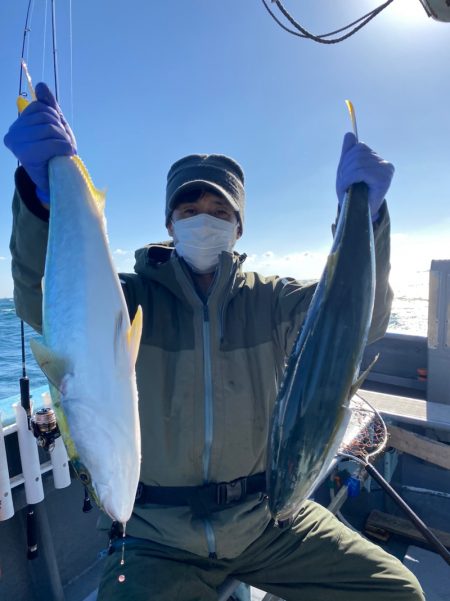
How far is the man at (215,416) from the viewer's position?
1.97 meters

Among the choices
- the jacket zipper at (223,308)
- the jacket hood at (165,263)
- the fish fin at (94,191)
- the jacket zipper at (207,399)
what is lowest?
the jacket zipper at (207,399)

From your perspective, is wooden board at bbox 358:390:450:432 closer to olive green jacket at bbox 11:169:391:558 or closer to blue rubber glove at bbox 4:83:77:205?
olive green jacket at bbox 11:169:391:558

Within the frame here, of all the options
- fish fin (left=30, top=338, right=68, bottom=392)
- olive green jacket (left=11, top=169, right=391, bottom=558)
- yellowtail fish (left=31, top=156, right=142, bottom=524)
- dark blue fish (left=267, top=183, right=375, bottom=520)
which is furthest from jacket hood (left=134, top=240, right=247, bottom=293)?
fish fin (left=30, top=338, right=68, bottom=392)

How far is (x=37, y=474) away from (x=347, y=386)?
2.36 meters

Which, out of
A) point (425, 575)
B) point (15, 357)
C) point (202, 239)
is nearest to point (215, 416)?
point (202, 239)

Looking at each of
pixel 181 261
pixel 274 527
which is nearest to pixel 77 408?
pixel 181 261

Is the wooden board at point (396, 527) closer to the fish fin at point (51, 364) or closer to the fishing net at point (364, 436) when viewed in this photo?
the fishing net at point (364, 436)

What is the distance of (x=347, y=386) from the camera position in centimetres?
149

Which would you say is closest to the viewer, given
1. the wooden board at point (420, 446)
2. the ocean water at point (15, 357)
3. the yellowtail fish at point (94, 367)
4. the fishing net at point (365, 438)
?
the yellowtail fish at point (94, 367)

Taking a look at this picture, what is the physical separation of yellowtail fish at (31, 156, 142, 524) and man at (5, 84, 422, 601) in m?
0.58

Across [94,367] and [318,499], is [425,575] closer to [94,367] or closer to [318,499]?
[318,499]

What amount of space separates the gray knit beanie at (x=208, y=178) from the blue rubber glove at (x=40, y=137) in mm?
902

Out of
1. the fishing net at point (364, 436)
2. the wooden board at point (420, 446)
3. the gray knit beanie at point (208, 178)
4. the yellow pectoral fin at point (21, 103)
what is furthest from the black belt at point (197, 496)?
the wooden board at point (420, 446)

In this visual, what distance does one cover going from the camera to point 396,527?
3934 millimetres
